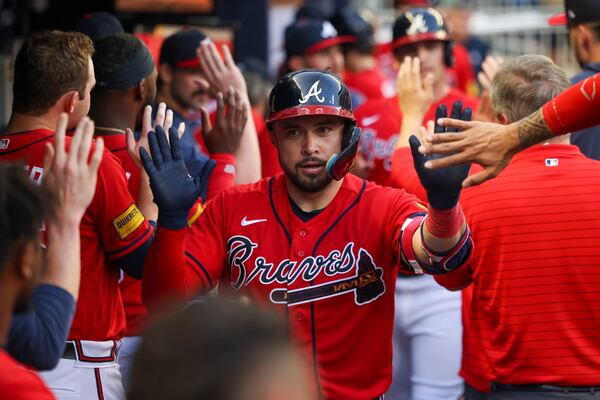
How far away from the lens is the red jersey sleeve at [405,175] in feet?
15.1

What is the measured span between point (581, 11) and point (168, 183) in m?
2.90

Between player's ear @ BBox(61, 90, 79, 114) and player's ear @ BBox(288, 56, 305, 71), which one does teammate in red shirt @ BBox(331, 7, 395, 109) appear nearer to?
player's ear @ BBox(288, 56, 305, 71)

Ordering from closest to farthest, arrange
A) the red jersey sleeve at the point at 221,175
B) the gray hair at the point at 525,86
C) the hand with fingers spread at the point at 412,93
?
the gray hair at the point at 525,86 < the red jersey sleeve at the point at 221,175 < the hand with fingers spread at the point at 412,93

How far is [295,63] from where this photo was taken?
24.9 feet

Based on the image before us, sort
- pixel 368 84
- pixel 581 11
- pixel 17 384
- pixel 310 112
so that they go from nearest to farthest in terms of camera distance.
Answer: pixel 17 384
pixel 310 112
pixel 581 11
pixel 368 84

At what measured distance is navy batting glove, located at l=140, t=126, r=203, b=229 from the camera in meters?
3.66

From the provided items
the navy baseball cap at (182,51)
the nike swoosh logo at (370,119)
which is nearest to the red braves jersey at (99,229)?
the navy baseball cap at (182,51)

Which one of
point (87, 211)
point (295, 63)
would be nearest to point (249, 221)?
point (87, 211)

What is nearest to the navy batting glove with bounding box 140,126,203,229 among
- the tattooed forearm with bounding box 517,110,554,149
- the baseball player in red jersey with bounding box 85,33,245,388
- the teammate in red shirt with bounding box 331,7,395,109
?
the baseball player in red jersey with bounding box 85,33,245,388

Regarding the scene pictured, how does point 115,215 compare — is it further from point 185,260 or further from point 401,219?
point 401,219

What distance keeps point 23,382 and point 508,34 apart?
1449 centimetres

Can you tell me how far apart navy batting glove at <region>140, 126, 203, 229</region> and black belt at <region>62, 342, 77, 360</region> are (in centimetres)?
64

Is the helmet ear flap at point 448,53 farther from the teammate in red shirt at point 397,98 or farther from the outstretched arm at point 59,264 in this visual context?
the outstretched arm at point 59,264

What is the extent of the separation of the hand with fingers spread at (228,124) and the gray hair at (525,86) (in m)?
1.30
